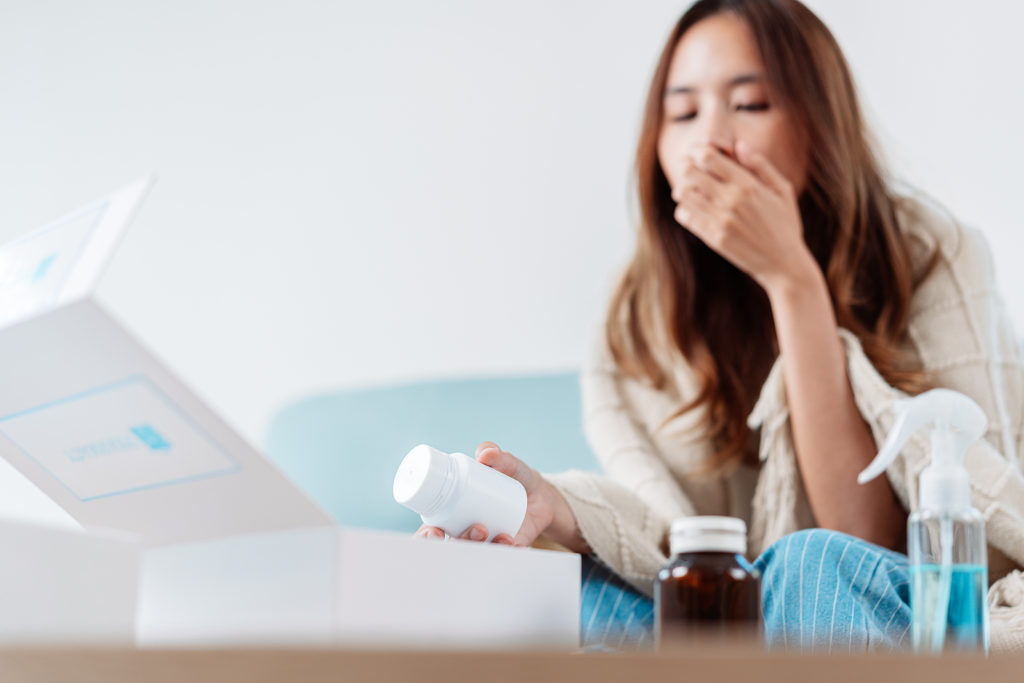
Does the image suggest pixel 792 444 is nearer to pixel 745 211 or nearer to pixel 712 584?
pixel 745 211

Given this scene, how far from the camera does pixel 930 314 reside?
109cm

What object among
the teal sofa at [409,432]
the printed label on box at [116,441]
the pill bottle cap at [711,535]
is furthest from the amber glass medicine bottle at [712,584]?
the teal sofa at [409,432]

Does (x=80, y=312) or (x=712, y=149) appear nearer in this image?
(x=80, y=312)

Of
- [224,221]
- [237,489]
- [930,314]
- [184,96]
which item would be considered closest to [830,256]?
[930,314]

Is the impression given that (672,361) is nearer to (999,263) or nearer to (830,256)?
(830,256)

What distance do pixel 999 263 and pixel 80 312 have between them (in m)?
1.33

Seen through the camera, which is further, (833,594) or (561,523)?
(561,523)

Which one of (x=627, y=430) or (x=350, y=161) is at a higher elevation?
(x=350, y=161)

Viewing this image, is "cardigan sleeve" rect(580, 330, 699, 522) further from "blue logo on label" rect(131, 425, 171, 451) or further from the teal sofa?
"blue logo on label" rect(131, 425, 171, 451)

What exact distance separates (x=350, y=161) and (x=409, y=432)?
1.99 ft

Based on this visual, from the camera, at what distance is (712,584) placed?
0.46 m

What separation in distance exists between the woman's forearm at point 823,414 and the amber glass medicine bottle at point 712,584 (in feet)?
1.81

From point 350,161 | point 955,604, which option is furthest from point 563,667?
point 350,161

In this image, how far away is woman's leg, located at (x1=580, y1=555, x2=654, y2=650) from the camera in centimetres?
83
